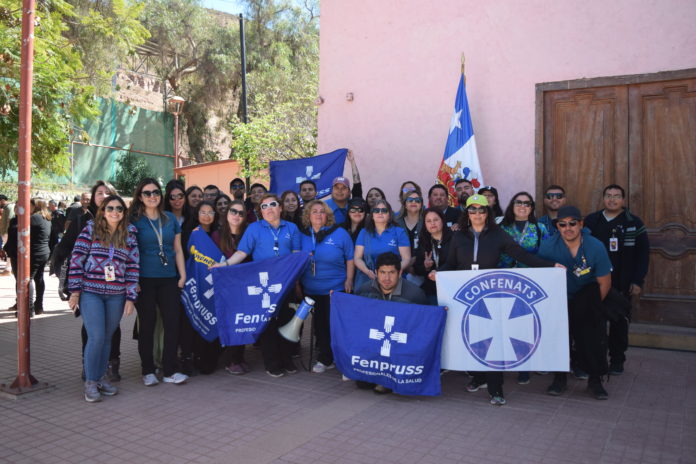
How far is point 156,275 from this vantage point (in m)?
5.59

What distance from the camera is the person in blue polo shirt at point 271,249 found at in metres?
6.00

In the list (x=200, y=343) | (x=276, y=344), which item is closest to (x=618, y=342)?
(x=276, y=344)

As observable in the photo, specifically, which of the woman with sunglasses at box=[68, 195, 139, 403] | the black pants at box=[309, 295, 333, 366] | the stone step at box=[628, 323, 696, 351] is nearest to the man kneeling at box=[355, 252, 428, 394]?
the black pants at box=[309, 295, 333, 366]

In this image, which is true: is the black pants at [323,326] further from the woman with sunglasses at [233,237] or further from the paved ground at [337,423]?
the woman with sunglasses at [233,237]

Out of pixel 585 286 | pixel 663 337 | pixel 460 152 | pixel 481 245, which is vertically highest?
pixel 460 152

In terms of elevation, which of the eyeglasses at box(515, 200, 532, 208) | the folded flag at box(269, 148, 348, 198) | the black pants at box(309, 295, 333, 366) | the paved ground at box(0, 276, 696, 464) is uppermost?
the folded flag at box(269, 148, 348, 198)

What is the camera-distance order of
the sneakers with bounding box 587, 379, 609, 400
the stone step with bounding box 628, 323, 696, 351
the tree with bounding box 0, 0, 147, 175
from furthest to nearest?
the tree with bounding box 0, 0, 147, 175, the stone step with bounding box 628, 323, 696, 351, the sneakers with bounding box 587, 379, 609, 400

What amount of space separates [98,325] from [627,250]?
5.21 meters

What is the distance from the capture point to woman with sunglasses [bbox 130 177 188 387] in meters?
5.54

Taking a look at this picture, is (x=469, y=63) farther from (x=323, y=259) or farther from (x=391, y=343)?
(x=391, y=343)

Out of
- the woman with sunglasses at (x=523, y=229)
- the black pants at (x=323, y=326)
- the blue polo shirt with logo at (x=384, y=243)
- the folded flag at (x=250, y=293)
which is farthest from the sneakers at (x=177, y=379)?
the woman with sunglasses at (x=523, y=229)

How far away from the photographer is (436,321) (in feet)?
16.8

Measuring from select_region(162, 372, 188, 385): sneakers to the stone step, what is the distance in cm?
522

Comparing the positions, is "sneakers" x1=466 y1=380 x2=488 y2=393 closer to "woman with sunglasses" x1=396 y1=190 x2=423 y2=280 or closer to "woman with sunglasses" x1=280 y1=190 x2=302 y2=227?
"woman with sunglasses" x1=396 y1=190 x2=423 y2=280
